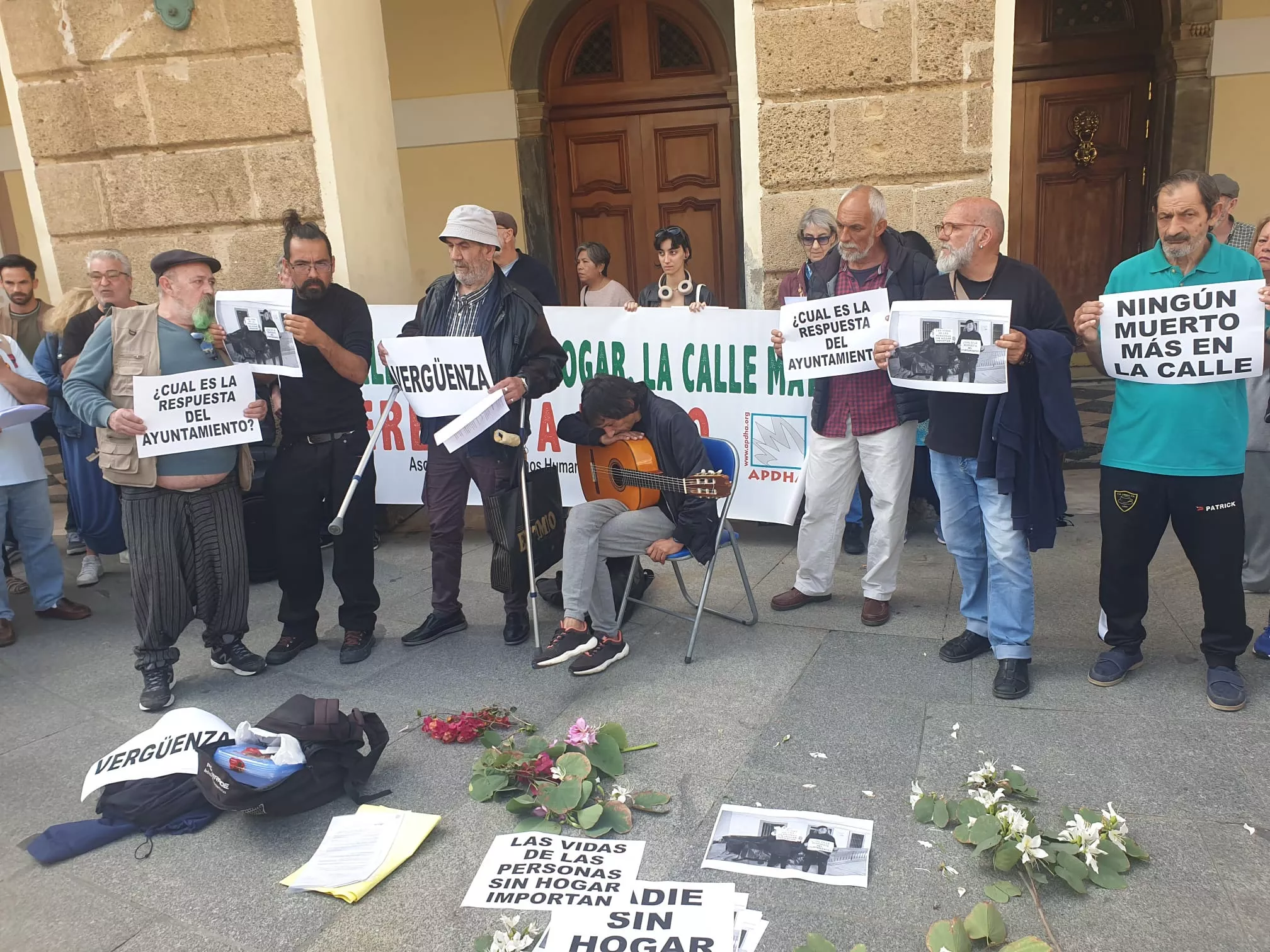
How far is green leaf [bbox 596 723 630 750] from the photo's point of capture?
3756 millimetres

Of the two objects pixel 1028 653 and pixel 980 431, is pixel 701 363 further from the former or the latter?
pixel 1028 653

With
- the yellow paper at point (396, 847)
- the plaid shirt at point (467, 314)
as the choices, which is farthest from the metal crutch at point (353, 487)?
the yellow paper at point (396, 847)

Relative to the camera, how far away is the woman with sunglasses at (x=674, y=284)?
6.11 m

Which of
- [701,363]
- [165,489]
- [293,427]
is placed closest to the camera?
[165,489]

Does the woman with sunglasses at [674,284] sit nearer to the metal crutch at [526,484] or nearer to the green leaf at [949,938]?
the metal crutch at [526,484]

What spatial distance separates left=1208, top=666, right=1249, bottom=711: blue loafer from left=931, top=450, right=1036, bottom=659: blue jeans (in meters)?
0.65

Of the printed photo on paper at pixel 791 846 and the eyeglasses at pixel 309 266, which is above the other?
the eyeglasses at pixel 309 266

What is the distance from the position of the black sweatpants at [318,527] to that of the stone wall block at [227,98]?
2622 mm

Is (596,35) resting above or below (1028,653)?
above

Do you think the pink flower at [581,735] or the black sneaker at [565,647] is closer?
the pink flower at [581,735]

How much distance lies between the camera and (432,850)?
3.23m

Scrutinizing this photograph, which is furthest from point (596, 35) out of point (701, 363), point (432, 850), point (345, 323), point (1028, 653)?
point (432, 850)

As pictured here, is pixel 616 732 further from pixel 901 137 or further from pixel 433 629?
pixel 901 137

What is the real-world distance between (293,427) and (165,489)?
63 centimetres
